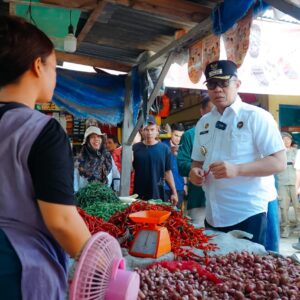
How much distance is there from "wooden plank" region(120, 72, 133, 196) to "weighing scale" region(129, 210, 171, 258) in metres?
3.67

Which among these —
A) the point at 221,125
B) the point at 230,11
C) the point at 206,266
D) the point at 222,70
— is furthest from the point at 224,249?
the point at 230,11

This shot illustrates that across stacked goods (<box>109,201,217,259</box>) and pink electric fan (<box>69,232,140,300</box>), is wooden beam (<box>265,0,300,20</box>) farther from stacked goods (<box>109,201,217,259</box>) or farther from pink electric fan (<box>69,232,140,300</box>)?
pink electric fan (<box>69,232,140,300</box>)

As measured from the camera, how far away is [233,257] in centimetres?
218

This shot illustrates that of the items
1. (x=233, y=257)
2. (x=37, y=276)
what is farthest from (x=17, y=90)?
(x=233, y=257)

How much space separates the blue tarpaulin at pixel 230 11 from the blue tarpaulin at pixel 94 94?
258 centimetres

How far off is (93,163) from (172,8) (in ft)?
9.08

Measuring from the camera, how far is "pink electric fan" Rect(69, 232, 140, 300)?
1028mm

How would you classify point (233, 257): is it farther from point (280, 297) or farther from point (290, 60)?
point (290, 60)

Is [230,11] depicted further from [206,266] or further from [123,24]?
[206,266]

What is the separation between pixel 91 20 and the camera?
4.11 m

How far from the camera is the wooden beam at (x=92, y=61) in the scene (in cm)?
548

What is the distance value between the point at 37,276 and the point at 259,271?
124cm

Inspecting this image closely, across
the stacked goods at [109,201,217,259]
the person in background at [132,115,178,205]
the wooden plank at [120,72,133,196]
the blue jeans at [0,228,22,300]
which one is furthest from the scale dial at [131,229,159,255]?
the wooden plank at [120,72,133,196]

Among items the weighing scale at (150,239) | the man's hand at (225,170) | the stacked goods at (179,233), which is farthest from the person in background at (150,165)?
the weighing scale at (150,239)
